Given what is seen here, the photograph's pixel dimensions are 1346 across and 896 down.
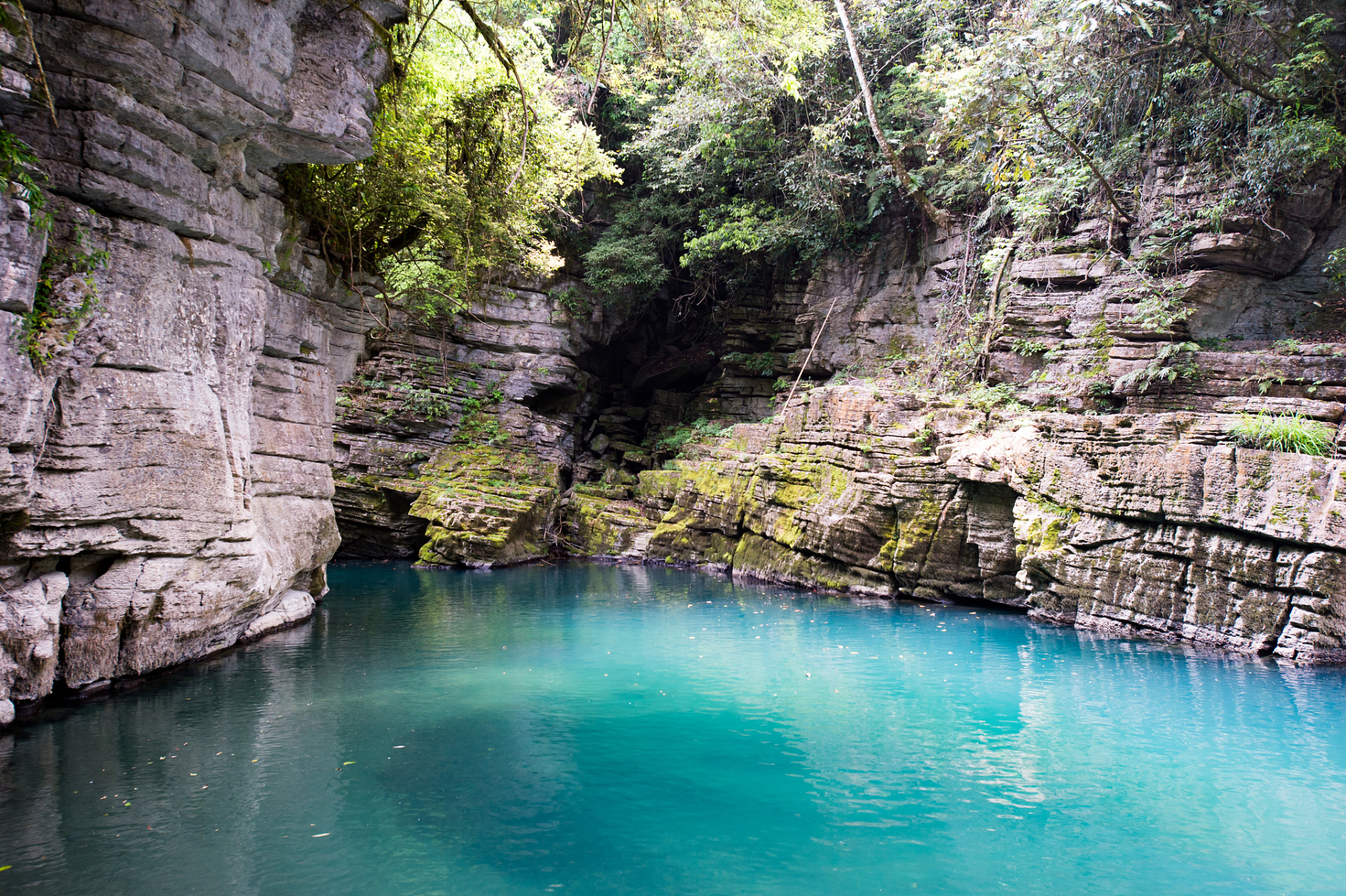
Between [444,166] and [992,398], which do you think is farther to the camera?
[992,398]

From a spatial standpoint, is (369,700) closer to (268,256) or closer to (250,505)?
(250,505)

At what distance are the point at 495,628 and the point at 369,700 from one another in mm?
3683

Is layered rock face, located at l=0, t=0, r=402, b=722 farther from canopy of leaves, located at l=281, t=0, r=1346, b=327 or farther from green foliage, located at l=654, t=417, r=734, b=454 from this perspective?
green foliage, located at l=654, t=417, r=734, b=454

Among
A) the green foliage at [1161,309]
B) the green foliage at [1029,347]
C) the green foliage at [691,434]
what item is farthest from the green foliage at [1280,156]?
the green foliage at [691,434]

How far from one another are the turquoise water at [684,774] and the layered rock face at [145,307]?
97cm

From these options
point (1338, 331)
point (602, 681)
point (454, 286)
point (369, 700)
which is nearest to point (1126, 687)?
point (602, 681)

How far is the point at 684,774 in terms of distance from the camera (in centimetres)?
598

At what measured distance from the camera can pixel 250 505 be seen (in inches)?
345

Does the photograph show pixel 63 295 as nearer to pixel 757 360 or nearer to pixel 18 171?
pixel 18 171

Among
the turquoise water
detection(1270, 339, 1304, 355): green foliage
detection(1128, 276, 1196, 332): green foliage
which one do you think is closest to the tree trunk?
detection(1128, 276, 1196, 332): green foliage

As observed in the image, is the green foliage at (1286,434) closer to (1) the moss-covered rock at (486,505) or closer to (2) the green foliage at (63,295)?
(2) the green foliage at (63,295)

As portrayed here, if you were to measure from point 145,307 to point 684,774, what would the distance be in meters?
6.61

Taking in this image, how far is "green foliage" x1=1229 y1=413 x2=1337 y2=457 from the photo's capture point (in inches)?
382

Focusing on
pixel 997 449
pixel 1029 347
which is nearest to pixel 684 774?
pixel 997 449
